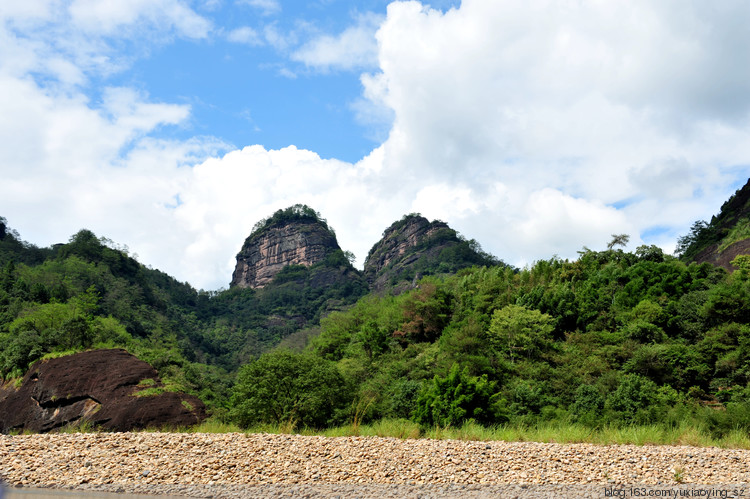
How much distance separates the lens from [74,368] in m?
21.6

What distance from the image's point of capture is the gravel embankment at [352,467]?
7602mm

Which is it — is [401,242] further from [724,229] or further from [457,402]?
[457,402]

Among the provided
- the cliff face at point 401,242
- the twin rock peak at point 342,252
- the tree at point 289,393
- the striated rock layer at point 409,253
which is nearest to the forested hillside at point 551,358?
the tree at point 289,393

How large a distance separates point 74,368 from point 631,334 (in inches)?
1100

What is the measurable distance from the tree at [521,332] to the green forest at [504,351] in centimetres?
8

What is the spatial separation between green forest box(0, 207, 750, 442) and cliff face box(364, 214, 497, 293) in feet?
161

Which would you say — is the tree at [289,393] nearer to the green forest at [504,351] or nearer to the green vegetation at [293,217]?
the green forest at [504,351]

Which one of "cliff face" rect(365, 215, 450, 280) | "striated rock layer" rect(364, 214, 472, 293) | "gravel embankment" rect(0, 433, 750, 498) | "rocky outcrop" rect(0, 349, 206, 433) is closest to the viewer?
"gravel embankment" rect(0, 433, 750, 498)

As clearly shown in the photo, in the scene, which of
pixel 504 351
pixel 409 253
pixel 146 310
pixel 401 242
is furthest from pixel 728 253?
pixel 401 242

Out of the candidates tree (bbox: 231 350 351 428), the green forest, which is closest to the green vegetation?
the green forest

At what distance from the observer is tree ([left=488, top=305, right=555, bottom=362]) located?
2815cm

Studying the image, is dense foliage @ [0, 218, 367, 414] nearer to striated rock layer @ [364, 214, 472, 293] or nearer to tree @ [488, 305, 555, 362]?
striated rock layer @ [364, 214, 472, 293]

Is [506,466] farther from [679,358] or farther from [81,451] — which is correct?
[679,358]

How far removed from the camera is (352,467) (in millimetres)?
8367
